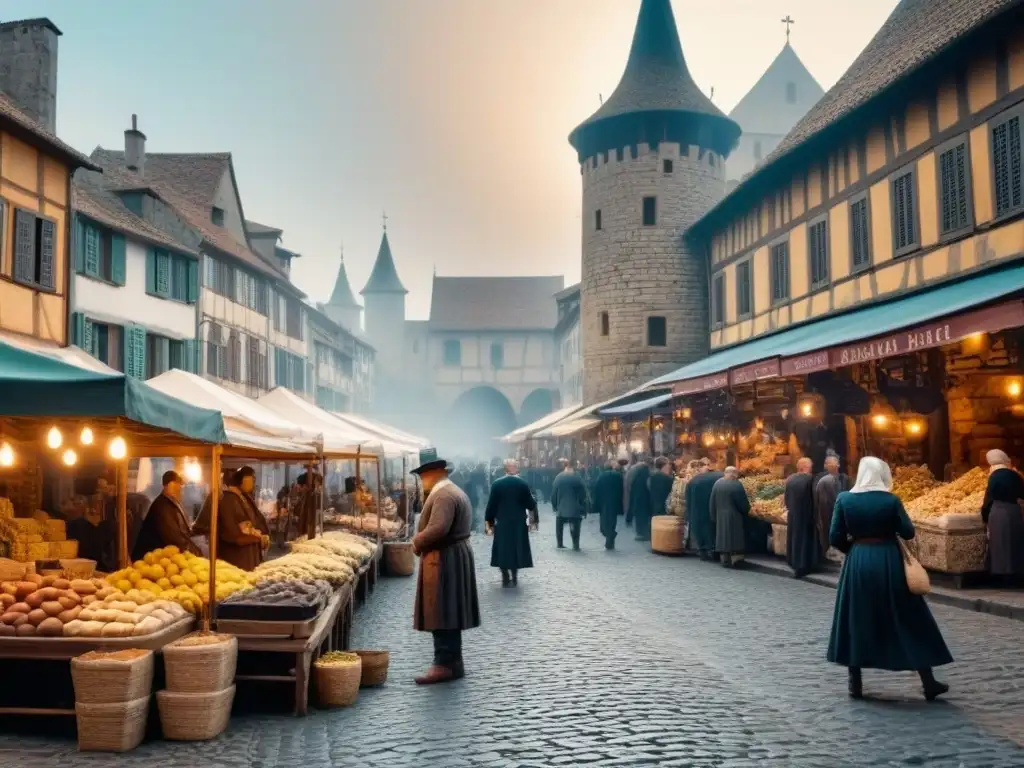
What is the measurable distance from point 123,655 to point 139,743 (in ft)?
1.70

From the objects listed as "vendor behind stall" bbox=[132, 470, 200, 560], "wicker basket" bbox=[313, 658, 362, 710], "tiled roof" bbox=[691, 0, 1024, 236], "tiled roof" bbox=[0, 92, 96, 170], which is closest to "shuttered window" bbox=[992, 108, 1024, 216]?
"tiled roof" bbox=[691, 0, 1024, 236]

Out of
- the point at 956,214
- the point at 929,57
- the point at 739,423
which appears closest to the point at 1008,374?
the point at 956,214

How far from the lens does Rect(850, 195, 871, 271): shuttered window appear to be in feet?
64.6

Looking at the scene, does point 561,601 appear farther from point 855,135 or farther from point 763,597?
point 855,135

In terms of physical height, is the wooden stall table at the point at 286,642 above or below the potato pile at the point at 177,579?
below

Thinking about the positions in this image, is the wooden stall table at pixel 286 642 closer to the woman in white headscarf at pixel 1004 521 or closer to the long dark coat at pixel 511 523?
the long dark coat at pixel 511 523

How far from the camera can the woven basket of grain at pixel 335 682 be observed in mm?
7434

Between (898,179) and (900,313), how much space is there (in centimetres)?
380

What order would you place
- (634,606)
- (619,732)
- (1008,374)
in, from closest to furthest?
(619,732) < (634,606) < (1008,374)

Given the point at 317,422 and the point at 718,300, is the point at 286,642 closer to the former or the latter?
the point at 317,422

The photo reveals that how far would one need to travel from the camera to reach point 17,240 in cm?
1842

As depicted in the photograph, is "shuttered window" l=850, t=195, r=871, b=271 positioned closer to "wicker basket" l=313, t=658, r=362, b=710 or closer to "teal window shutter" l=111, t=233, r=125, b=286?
"wicker basket" l=313, t=658, r=362, b=710

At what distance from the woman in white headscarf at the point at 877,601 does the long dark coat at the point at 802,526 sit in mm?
7855

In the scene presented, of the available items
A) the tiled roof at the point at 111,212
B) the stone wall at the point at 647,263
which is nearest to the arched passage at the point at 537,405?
the stone wall at the point at 647,263
